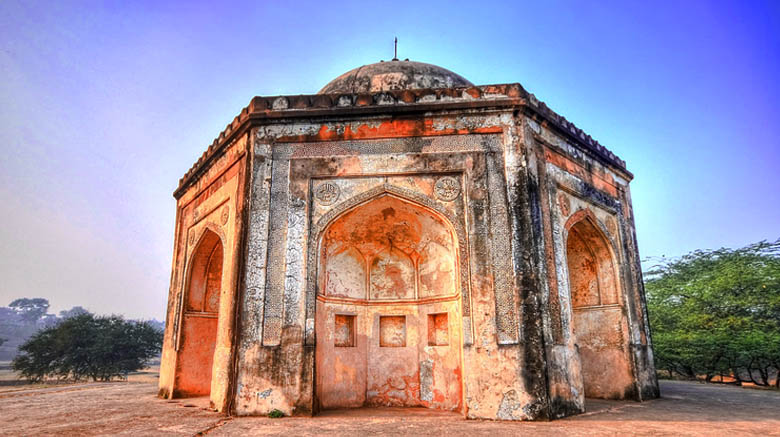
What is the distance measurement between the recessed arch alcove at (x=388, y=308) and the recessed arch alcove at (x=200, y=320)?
9.26ft

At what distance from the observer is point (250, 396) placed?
241 inches

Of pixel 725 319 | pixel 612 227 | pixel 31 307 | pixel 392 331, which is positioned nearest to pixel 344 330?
pixel 392 331

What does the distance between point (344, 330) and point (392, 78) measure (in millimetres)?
4344

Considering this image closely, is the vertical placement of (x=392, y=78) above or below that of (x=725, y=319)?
above

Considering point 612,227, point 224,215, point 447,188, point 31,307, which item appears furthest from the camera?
point 31,307

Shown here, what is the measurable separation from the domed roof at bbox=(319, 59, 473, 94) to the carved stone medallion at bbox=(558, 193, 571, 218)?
2862mm

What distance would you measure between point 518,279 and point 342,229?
2.61 metres

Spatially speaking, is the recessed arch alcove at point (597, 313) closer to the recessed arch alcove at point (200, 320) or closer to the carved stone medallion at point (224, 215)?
the carved stone medallion at point (224, 215)

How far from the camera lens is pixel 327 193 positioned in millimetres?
6910

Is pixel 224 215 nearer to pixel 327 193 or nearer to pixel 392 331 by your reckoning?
pixel 327 193

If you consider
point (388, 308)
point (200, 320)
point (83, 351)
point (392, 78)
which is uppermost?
point (392, 78)

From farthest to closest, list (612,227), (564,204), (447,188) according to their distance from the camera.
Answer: (612,227) → (564,204) → (447,188)

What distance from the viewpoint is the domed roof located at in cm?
850

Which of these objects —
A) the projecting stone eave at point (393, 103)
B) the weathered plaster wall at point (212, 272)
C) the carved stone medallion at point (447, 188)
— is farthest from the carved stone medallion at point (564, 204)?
the weathered plaster wall at point (212, 272)
